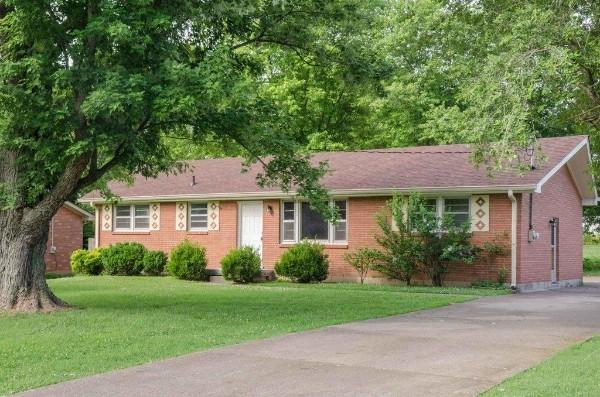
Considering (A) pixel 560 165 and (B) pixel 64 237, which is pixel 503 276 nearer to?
(A) pixel 560 165

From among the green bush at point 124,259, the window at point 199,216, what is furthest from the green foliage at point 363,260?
the green bush at point 124,259

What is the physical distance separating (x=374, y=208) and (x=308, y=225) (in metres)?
2.57

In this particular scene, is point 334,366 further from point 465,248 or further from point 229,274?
point 229,274

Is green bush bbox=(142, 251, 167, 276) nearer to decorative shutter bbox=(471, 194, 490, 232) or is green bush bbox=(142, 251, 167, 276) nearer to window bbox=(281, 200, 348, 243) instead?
window bbox=(281, 200, 348, 243)

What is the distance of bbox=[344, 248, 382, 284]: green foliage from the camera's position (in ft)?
73.5

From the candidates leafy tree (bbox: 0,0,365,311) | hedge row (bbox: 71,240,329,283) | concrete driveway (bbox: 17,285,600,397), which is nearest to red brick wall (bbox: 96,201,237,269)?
hedge row (bbox: 71,240,329,283)

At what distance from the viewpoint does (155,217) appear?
2798 centimetres

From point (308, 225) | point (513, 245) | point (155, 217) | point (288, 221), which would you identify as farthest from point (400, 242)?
point (155, 217)

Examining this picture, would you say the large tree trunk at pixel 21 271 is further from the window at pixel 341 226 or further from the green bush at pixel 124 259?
the green bush at pixel 124 259

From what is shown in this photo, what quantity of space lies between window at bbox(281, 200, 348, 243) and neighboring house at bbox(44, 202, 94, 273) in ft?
40.9

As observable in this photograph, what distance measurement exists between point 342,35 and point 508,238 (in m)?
7.86

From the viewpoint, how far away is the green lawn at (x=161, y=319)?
9.59 metres

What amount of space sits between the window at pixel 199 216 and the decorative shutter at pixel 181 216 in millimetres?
263

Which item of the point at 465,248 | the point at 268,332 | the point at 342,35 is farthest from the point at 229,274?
the point at 268,332
